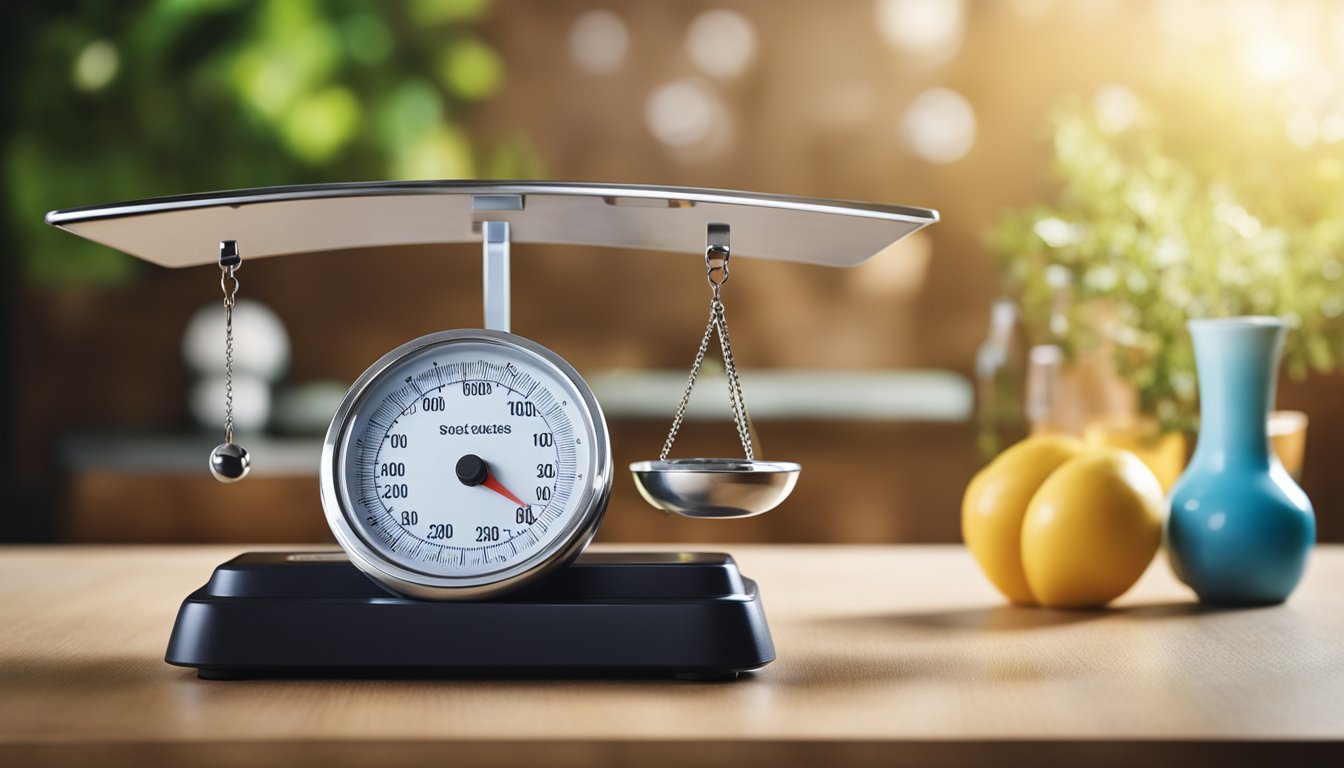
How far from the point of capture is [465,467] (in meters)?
0.80

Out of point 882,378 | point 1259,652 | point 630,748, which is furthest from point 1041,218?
point 882,378

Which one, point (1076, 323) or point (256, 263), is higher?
point (256, 263)

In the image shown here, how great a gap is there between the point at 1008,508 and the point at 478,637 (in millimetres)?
484

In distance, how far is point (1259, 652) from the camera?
0.89 meters

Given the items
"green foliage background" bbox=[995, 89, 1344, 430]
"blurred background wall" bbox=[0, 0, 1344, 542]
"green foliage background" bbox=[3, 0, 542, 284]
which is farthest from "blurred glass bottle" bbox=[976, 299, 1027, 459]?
"green foliage background" bbox=[3, 0, 542, 284]

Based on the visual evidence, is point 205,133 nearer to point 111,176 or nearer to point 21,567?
point 111,176

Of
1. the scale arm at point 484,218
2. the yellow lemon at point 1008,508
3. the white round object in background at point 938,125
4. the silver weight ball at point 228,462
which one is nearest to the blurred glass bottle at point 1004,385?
the yellow lemon at point 1008,508

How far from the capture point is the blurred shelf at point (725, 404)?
9.36ft

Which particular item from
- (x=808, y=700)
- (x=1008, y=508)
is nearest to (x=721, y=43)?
(x=1008, y=508)

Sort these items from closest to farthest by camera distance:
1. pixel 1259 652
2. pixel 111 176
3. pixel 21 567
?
pixel 1259 652 < pixel 21 567 < pixel 111 176

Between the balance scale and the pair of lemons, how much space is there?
12.1 inches

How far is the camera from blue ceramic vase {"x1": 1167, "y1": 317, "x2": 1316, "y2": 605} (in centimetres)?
105

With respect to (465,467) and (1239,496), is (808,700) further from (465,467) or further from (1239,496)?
(1239,496)

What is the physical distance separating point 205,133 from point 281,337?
0.51m
